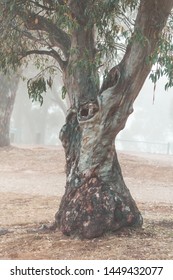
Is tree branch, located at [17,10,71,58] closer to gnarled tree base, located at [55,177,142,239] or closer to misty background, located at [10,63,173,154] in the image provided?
gnarled tree base, located at [55,177,142,239]

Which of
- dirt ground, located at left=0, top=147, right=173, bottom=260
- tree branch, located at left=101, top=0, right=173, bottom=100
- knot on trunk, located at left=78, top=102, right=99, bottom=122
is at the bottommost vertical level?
dirt ground, located at left=0, top=147, right=173, bottom=260

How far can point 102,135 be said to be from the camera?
7.71 metres

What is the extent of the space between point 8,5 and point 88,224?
3.63 m

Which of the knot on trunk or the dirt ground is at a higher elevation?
the knot on trunk

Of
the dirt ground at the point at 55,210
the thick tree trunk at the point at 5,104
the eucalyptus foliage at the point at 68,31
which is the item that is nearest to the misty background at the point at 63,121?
the thick tree trunk at the point at 5,104

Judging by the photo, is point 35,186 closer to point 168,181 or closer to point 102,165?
point 168,181

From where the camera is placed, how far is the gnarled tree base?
7418 mm

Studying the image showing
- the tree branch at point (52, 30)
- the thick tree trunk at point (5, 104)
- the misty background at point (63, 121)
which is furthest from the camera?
the misty background at point (63, 121)

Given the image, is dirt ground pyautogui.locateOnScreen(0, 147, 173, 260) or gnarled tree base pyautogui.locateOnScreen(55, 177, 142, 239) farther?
gnarled tree base pyautogui.locateOnScreen(55, 177, 142, 239)

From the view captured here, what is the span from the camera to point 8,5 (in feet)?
26.2

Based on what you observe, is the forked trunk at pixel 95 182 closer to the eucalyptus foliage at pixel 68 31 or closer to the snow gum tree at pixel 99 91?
the snow gum tree at pixel 99 91

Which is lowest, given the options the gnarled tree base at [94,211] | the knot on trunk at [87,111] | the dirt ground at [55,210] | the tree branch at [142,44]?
the dirt ground at [55,210]

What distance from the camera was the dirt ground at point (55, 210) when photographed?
693cm

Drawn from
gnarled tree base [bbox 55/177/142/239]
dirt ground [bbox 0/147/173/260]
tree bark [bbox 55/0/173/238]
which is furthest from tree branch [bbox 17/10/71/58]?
dirt ground [bbox 0/147/173/260]
